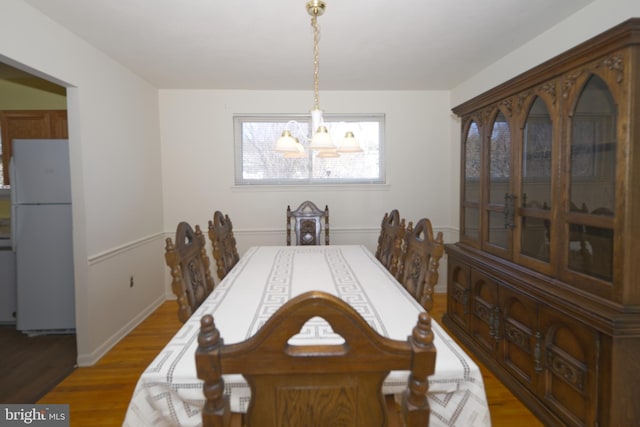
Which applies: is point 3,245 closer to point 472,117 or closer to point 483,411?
point 483,411

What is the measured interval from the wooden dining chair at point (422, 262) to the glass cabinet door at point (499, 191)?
0.75 meters

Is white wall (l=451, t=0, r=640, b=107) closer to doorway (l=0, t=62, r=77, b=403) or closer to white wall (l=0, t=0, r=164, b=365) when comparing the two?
white wall (l=0, t=0, r=164, b=365)

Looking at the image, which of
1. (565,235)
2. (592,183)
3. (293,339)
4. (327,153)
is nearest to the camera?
(293,339)

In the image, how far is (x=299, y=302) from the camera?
0.66 m

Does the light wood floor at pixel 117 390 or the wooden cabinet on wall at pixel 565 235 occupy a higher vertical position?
the wooden cabinet on wall at pixel 565 235

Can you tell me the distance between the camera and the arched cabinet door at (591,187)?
1456 mm

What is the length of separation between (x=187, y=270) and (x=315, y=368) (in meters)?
1.08

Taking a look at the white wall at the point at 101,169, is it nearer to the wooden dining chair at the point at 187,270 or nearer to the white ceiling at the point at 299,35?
the white ceiling at the point at 299,35

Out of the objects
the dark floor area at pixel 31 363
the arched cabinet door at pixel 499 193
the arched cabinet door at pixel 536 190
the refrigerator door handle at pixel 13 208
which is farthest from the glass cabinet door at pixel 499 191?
the refrigerator door handle at pixel 13 208

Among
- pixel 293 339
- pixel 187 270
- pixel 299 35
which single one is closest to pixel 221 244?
pixel 187 270

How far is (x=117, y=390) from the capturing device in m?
2.14

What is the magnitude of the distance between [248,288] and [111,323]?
1753 mm

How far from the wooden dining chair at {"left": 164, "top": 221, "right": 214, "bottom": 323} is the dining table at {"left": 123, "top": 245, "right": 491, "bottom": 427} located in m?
0.09

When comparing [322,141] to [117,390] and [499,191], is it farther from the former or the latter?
[117,390]
